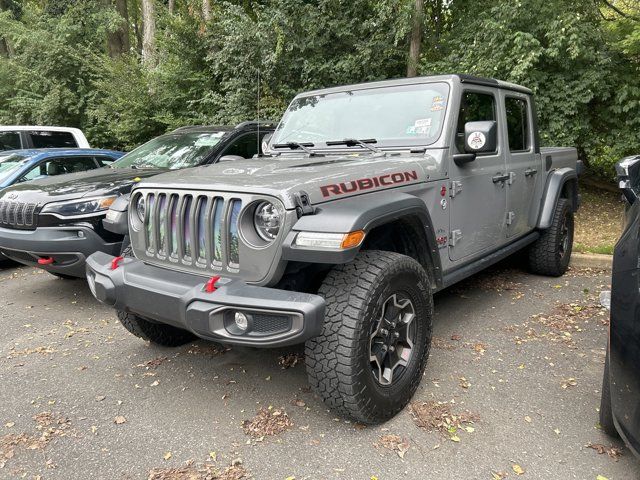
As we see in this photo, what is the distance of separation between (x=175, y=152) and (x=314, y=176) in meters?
3.84

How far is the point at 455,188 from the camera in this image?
3514 millimetres

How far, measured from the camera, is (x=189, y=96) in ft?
43.1

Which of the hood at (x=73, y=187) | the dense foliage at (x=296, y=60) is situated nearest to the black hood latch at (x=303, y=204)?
the hood at (x=73, y=187)

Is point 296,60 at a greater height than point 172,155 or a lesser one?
greater

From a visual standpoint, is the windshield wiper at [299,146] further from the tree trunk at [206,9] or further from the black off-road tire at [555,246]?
the tree trunk at [206,9]

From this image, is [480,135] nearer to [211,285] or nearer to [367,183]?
[367,183]

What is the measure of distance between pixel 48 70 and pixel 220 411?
1512 centimetres

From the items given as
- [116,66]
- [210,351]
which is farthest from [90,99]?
[210,351]

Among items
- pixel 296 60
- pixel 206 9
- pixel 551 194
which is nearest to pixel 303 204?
pixel 551 194

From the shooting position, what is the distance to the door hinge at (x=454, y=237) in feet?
11.6

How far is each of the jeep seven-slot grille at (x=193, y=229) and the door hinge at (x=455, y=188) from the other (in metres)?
1.64

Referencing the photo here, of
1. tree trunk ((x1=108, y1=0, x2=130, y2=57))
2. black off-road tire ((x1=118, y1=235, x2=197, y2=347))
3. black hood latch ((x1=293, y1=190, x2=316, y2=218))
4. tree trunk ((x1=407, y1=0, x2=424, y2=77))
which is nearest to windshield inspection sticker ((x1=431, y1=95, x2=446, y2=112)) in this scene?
black hood latch ((x1=293, y1=190, x2=316, y2=218))

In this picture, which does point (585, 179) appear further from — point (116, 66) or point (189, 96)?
point (116, 66)

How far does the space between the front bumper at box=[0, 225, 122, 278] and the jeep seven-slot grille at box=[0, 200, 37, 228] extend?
0.10 meters
